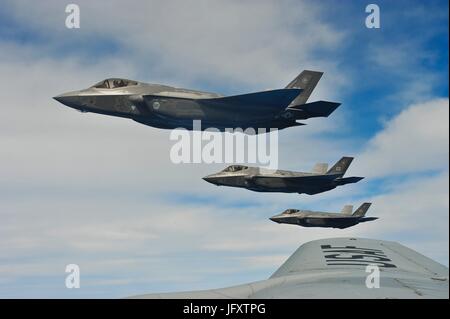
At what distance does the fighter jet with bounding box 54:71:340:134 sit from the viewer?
103 feet

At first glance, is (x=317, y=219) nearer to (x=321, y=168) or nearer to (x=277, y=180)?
(x=321, y=168)

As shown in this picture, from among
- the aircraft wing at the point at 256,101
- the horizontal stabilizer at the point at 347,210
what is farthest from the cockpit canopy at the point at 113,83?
the horizontal stabilizer at the point at 347,210

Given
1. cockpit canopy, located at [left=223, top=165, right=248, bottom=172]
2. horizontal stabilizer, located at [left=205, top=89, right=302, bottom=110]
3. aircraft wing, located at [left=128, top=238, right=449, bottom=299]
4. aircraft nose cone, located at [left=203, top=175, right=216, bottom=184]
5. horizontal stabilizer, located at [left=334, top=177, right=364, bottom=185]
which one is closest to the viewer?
aircraft wing, located at [left=128, top=238, right=449, bottom=299]

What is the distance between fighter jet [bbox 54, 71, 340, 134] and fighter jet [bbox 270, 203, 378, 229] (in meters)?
27.5

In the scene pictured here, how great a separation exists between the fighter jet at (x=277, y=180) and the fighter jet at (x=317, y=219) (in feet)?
45.1

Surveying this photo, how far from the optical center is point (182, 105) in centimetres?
3152

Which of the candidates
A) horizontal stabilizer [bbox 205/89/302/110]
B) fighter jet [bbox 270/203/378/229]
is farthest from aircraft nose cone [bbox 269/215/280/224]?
horizontal stabilizer [bbox 205/89/302/110]

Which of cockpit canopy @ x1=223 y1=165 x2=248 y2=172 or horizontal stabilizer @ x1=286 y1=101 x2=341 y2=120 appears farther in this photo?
cockpit canopy @ x1=223 y1=165 x2=248 y2=172

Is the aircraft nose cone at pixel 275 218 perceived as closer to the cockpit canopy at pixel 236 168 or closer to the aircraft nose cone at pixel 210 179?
the cockpit canopy at pixel 236 168

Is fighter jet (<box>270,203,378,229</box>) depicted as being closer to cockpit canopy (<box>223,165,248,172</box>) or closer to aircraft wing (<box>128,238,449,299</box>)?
cockpit canopy (<box>223,165,248,172</box>)
